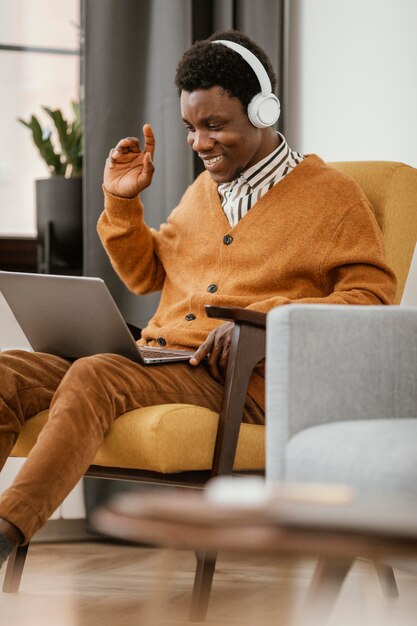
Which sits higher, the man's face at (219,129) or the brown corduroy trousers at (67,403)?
the man's face at (219,129)

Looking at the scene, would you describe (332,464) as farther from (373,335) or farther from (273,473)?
(373,335)

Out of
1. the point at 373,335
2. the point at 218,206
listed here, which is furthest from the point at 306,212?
the point at 373,335

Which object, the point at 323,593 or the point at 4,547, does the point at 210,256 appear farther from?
the point at 323,593

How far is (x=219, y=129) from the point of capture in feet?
7.33

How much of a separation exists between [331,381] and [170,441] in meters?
0.36

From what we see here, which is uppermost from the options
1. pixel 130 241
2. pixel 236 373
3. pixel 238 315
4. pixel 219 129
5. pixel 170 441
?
pixel 219 129

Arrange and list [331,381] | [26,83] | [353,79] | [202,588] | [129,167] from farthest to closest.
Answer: [26,83], [353,79], [129,167], [202,588], [331,381]

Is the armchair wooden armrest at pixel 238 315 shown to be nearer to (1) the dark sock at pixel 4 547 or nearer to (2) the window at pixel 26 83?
(1) the dark sock at pixel 4 547

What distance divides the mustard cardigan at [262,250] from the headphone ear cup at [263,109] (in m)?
0.12

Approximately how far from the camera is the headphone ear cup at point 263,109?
7.25ft

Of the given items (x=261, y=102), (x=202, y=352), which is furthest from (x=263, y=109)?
(x=202, y=352)

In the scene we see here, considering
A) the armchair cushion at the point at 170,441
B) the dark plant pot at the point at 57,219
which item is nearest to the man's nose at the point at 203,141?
the armchair cushion at the point at 170,441

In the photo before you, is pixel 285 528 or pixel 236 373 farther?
pixel 236 373

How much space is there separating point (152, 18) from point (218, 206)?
0.90m
